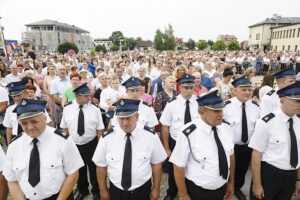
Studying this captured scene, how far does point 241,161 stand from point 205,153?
165cm

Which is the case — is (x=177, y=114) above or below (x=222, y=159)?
above

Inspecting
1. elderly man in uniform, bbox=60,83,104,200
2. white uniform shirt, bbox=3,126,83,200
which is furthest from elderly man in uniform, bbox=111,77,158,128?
white uniform shirt, bbox=3,126,83,200

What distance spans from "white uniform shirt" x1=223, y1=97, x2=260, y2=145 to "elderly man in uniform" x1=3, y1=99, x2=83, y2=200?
8.16 feet

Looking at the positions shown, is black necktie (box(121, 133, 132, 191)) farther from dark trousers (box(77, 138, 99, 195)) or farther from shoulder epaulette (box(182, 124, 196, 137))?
dark trousers (box(77, 138, 99, 195))

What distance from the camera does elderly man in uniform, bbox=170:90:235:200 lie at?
2.61 m

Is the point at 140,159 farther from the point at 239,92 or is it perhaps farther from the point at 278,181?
the point at 239,92

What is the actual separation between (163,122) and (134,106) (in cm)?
138

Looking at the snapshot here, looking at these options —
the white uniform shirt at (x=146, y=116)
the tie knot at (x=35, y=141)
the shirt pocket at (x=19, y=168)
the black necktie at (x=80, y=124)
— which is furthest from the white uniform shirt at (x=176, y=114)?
the shirt pocket at (x=19, y=168)

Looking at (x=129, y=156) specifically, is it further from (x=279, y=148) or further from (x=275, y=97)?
(x=275, y=97)

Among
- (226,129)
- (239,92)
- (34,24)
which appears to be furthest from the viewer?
(34,24)

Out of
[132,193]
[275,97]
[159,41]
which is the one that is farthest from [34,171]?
[159,41]

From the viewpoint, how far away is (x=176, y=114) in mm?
3920

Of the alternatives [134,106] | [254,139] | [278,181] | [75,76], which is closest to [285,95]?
[254,139]

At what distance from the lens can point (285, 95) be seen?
2666mm
